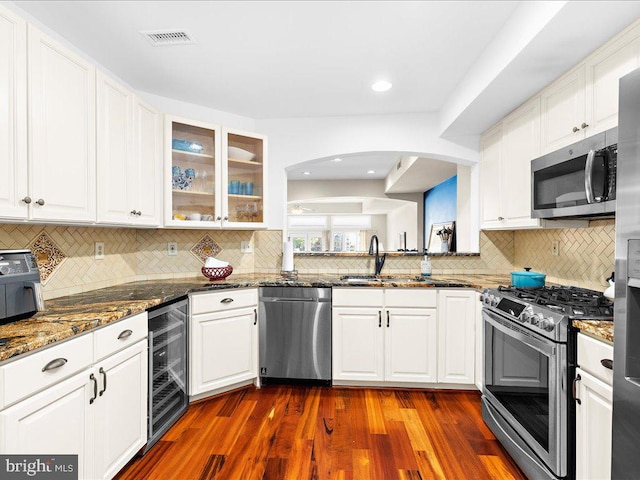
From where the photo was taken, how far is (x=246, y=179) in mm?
3117

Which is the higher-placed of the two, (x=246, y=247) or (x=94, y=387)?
(x=246, y=247)

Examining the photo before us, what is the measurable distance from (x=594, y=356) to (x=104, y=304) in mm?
2267

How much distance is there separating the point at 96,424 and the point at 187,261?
180cm

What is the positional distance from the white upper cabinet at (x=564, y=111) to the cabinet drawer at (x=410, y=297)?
4.12 ft

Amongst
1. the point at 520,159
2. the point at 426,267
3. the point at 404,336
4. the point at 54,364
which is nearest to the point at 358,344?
the point at 404,336

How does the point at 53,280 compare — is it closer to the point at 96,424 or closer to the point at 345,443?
the point at 96,424

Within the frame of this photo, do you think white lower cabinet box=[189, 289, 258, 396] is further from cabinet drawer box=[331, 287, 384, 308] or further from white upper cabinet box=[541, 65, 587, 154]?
white upper cabinet box=[541, 65, 587, 154]

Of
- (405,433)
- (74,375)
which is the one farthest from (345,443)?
(74,375)

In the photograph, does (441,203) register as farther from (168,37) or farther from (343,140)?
(168,37)

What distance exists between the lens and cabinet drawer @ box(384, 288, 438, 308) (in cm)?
266

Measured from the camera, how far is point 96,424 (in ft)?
4.83

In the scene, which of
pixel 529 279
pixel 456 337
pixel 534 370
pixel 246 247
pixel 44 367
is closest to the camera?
pixel 44 367

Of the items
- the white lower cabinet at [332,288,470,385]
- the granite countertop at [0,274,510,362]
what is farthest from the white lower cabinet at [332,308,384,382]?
the granite countertop at [0,274,510,362]

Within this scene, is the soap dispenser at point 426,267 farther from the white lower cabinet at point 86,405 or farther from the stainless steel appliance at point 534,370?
the white lower cabinet at point 86,405
